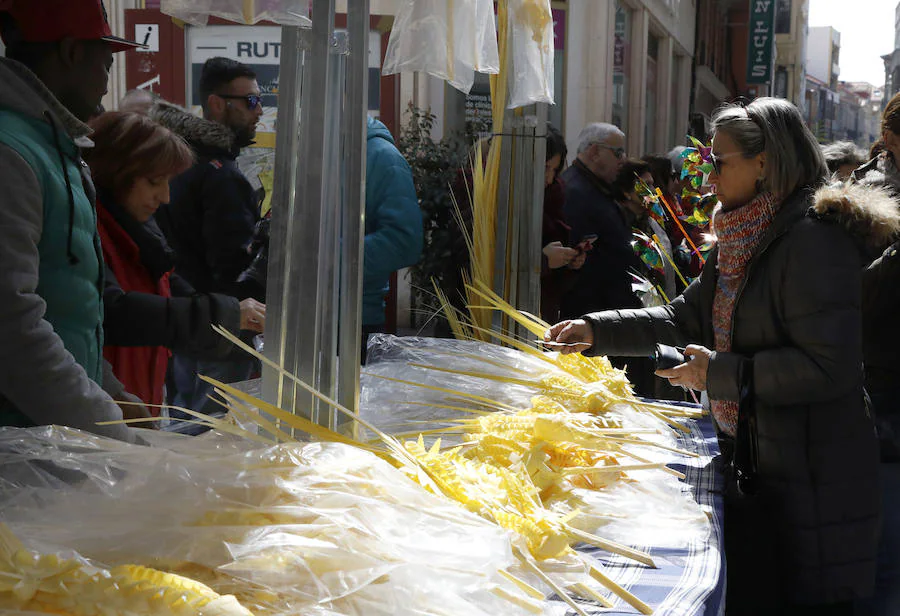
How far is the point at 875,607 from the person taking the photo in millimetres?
2174

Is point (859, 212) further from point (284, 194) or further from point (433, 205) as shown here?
point (433, 205)

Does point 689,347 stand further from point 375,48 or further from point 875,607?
point 375,48

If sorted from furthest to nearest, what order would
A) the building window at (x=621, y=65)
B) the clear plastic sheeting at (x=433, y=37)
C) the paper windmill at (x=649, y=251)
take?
the building window at (x=621, y=65)
the paper windmill at (x=649, y=251)
the clear plastic sheeting at (x=433, y=37)

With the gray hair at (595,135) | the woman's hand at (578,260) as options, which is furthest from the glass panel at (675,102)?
the woman's hand at (578,260)

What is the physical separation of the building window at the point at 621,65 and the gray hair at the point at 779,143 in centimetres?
818

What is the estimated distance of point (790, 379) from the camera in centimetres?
194

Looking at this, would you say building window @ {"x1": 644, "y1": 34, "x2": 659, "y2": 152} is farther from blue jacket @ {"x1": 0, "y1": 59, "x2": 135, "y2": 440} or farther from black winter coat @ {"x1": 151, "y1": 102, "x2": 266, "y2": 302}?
blue jacket @ {"x1": 0, "y1": 59, "x2": 135, "y2": 440}

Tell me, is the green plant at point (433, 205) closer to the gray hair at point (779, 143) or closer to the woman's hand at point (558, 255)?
the woman's hand at point (558, 255)

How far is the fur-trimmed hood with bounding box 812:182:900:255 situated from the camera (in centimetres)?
190

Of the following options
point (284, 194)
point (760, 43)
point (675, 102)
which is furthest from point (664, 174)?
point (760, 43)

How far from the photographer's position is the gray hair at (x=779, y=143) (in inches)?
80.1

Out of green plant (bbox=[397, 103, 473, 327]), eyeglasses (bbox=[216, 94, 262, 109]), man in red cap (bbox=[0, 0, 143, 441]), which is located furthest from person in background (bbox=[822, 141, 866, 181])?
man in red cap (bbox=[0, 0, 143, 441])

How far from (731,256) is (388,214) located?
1.32m

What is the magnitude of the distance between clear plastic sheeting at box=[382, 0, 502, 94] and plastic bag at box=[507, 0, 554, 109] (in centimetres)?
50
